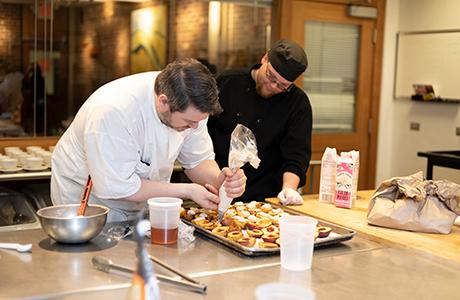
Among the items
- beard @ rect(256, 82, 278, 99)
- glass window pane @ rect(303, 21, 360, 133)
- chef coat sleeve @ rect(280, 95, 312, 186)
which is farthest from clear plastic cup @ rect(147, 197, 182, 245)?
glass window pane @ rect(303, 21, 360, 133)

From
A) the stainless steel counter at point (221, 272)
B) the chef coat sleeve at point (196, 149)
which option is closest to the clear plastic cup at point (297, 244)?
the stainless steel counter at point (221, 272)

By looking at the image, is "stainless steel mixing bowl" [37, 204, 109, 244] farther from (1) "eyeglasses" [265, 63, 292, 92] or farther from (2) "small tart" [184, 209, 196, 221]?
(1) "eyeglasses" [265, 63, 292, 92]

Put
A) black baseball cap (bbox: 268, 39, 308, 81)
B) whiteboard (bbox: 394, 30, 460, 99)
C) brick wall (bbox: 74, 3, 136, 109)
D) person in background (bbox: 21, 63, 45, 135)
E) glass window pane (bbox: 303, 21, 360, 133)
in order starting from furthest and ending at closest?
1. glass window pane (bbox: 303, 21, 360, 133)
2. whiteboard (bbox: 394, 30, 460, 99)
3. brick wall (bbox: 74, 3, 136, 109)
4. person in background (bbox: 21, 63, 45, 135)
5. black baseball cap (bbox: 268, 39, 308, 81)

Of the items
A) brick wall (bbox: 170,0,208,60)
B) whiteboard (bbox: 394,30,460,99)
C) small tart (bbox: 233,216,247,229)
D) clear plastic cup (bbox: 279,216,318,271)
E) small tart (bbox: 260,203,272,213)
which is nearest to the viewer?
clear plastic cup (bbox: 279,216,318,271)

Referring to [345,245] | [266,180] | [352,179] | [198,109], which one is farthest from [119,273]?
[266,180]

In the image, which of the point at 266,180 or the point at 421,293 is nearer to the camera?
the point at 421,293

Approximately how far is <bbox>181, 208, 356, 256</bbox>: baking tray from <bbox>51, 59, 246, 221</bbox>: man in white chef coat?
0.16 m

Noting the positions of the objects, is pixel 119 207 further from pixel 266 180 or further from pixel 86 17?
pixel 86 17

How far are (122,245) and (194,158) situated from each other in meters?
0.66

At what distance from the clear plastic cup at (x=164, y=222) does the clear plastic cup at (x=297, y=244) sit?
379mm

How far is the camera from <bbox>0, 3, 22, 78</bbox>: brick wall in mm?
4086

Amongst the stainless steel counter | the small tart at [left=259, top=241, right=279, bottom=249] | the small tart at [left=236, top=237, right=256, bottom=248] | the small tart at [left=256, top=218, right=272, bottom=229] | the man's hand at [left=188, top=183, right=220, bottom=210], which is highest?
the man's hand at [left=188, top=183, right=220, bottom=210]

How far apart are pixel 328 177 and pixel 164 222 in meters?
0.96

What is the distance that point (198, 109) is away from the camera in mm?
2033
